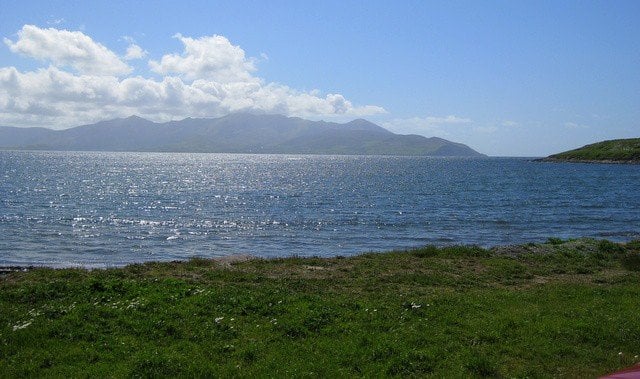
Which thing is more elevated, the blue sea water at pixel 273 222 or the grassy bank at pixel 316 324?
the grassy bank at pixel 316 324

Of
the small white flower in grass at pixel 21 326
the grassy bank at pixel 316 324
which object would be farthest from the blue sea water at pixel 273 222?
the small white flower in grass at pixel 21 326

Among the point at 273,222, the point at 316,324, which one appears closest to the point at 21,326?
the point at 316,324

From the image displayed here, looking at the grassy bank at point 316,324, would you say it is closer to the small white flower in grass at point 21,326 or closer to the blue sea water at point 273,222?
the small white flower in grass at point 21,326

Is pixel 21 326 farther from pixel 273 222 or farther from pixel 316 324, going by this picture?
pixel 273 222

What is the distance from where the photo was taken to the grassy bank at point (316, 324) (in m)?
11.9

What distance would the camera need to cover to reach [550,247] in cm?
3145

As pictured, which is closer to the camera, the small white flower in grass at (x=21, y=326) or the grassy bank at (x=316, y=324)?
the grassy bank at (x=316, y=324)

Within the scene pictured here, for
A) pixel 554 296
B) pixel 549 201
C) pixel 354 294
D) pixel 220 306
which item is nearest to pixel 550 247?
pixel 554 296

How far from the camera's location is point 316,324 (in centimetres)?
1473

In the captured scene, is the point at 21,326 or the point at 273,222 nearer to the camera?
the point at 21,326

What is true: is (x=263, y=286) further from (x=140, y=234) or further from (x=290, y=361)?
(x=140, y=234)

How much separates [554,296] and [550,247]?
1380 cm

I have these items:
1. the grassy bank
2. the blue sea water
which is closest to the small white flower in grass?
the grassy bank

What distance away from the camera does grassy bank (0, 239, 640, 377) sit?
39.2ft
